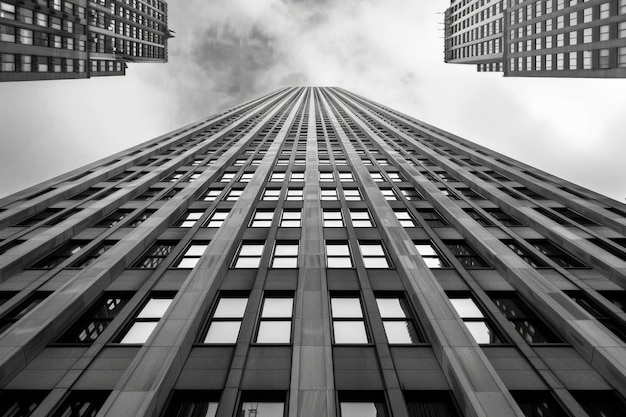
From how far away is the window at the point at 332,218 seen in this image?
20938 mm

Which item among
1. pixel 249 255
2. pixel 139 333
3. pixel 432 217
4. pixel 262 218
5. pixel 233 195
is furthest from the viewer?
pixel 233 195

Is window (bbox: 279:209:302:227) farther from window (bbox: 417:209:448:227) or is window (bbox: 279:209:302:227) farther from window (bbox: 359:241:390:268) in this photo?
window (bbox: 417:209:448:227)

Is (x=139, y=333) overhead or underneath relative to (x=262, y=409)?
overhead

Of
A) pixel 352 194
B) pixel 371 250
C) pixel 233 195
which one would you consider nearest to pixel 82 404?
pixel 371 250

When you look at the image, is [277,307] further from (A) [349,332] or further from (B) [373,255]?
(B) [373,255]

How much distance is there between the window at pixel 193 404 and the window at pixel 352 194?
653 inches

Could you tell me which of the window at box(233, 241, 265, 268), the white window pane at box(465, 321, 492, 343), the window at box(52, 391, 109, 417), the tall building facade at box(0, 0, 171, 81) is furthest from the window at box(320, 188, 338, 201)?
the tall building facade at box(0, 0, 171, 81)

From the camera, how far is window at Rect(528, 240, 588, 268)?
1743 cm

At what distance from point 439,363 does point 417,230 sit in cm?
964

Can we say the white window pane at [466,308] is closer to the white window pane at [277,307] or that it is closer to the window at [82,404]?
the white window pane at [277,307]

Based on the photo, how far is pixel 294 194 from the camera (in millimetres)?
25391

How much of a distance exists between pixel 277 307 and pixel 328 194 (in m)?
12.8

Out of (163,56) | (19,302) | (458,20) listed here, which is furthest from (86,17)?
(458,20)

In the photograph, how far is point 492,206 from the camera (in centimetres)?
2362
